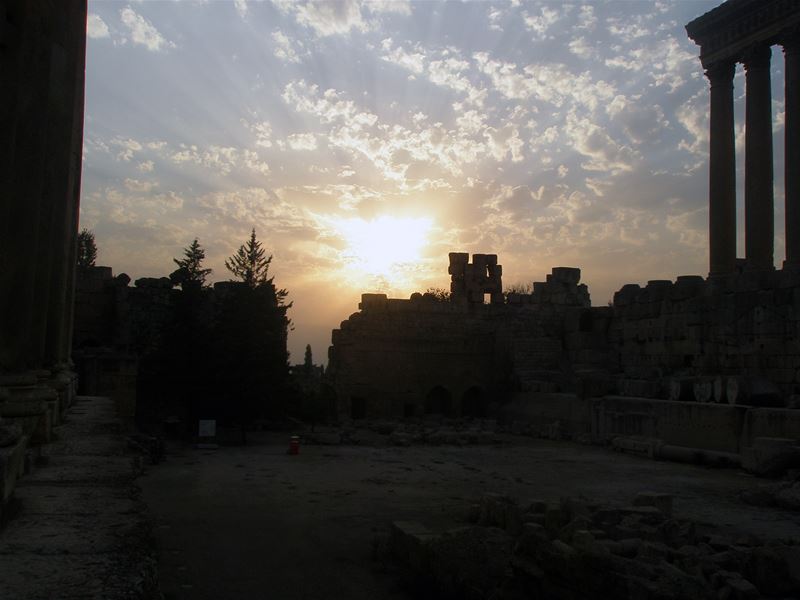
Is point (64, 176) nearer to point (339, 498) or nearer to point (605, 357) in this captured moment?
point (339, 498)

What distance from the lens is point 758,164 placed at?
2369 centimetres

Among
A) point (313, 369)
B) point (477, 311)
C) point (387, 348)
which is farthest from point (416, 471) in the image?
point (313, 369)

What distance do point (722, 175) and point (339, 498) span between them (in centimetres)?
1997

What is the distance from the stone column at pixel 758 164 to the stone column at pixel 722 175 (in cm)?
80

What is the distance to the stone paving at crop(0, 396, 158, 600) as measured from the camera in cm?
292

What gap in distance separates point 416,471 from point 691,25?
2031 cm

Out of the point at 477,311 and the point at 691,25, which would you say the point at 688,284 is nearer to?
the point at 477,311

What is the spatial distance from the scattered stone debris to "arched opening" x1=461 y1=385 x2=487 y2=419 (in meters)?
17.7

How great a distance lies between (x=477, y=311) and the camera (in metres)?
26.3

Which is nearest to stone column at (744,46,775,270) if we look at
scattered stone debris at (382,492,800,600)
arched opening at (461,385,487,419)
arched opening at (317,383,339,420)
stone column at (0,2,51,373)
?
arched opening at (461,385,487,419)

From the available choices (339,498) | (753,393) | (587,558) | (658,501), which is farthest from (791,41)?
(587,558)

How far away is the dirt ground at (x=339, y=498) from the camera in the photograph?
6.98 m

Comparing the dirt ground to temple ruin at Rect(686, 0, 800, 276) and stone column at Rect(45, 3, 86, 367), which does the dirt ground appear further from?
temple ruin at Rect(686, 0, 800, 276)

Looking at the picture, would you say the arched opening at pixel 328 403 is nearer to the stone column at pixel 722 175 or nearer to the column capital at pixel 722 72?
the stone column at pixel 722 175
